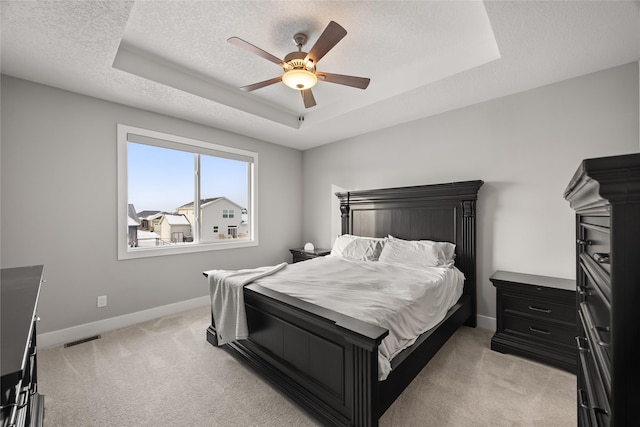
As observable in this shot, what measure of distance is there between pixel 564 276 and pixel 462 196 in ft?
3.96

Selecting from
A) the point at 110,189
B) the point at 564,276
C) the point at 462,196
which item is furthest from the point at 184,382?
the point at 564,276

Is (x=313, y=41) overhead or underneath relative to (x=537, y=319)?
overhead

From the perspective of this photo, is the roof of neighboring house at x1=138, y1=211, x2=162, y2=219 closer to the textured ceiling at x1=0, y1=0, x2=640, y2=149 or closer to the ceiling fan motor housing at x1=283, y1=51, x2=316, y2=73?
the textured ceiling at x1=0, y1=0, x2=640, y2=149

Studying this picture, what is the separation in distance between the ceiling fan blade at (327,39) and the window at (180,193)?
2.39 meters

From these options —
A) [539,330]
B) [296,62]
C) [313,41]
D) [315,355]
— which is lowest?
[539,330]

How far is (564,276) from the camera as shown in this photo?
2.67 metres

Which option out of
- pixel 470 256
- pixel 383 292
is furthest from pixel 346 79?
pixel 470 256

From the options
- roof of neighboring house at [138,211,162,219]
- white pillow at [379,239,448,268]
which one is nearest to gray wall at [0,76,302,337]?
roof of neighboring house at [138,211,162,219]

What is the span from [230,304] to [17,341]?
166 cm

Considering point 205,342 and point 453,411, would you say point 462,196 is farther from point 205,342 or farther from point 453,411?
point 205,342

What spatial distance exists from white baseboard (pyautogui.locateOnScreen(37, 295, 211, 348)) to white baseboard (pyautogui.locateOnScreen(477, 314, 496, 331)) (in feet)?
11.8

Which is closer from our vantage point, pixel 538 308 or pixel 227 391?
pixel 227 391

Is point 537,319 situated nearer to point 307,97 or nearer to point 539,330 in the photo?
point 539,330

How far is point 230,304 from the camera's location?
2402 mm
